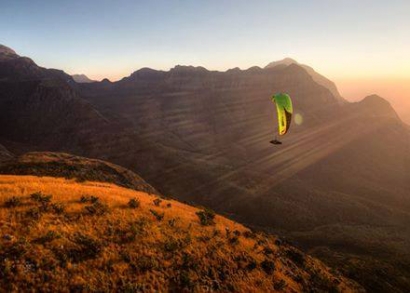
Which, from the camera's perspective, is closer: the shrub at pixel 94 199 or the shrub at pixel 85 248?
the shrub at pixel 85 248

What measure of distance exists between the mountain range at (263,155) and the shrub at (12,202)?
107 ft

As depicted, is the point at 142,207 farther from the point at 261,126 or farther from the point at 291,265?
the point at 261,126

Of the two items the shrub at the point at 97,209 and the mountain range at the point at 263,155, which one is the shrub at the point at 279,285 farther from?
the mountain range at the point at 263,155

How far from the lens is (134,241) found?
18.8 meters

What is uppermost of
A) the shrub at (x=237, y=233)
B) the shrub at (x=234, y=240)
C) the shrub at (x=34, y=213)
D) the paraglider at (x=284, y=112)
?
the paraglider at (x=284, y=112)

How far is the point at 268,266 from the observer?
926 inches

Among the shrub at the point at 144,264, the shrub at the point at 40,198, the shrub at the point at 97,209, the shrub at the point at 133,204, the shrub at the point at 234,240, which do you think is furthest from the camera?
the shrub at the point at 234,240

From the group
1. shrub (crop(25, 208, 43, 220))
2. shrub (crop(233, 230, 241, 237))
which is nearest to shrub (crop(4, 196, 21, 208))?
shrub (crop(25, 208, 43, 220))

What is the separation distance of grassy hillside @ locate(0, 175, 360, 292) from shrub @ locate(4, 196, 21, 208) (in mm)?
49

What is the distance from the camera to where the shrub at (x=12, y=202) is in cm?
1799

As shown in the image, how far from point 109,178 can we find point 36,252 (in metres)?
39.5

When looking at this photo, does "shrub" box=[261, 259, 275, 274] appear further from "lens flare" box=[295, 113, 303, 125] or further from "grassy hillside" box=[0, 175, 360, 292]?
"lens flare" box=[295, 113, 303, 125]

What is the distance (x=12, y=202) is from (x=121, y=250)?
6.93 metres

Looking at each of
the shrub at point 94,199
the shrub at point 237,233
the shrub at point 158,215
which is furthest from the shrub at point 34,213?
the shrub at point 237,233
